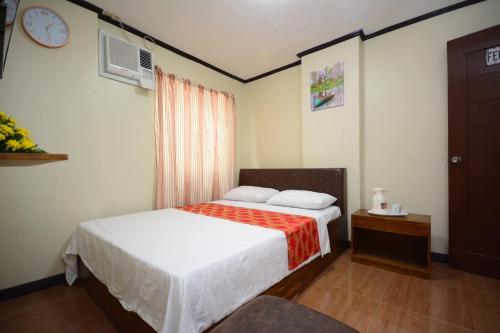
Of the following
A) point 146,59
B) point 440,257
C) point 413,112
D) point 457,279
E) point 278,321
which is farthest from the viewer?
point 146,59

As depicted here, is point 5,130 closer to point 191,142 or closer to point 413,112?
point 191,142

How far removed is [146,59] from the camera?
2.48 meters

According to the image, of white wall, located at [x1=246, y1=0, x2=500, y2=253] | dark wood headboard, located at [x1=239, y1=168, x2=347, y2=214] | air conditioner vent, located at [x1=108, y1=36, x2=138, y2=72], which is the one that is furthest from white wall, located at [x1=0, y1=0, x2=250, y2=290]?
white wall, located at [x1=246, y1=0, x2=500, y2=253]

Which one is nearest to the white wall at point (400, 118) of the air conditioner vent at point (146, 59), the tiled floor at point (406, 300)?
the tiled floor at point (406, 300)

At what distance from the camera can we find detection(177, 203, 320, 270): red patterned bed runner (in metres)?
1.63

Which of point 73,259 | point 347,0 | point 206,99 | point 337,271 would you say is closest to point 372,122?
point 347,0

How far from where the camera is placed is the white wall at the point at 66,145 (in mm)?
1758

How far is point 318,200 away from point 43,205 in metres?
2.50

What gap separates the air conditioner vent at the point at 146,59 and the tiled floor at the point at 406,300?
2739 millimetres

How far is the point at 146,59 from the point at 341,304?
299 cm

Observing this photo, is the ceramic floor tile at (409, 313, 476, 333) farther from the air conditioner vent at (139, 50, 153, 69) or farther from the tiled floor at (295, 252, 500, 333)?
the air conditioner vent at (139, 50, 153, 69)

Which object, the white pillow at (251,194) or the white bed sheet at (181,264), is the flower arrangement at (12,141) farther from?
the white pillow at (251,194)

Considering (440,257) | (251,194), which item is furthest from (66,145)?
(440,257)

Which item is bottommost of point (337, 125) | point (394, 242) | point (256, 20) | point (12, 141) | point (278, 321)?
point (394, 242)
